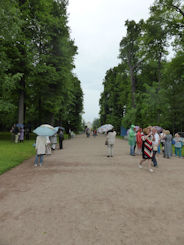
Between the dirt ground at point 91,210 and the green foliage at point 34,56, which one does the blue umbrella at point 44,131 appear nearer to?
the dirt ground at point 91,210

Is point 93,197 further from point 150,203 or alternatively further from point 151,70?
point 151,70

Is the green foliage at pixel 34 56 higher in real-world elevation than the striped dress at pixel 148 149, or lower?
higher

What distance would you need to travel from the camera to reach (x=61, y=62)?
23938 mm

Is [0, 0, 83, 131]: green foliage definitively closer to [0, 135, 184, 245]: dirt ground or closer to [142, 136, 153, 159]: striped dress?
[142, 136, 153, 159]: striped dress

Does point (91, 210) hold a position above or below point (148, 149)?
below

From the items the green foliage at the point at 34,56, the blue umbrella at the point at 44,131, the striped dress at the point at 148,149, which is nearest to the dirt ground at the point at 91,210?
the striped dress at the point at 148,149

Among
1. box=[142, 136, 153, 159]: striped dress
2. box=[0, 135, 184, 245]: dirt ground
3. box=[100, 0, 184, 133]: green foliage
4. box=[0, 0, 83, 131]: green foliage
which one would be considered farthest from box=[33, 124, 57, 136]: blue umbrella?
box=[100, 0, 184, 133]: green foliage

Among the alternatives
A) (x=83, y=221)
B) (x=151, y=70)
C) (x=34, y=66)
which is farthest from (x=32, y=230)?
(x=151, y=70)

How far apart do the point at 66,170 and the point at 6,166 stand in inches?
106

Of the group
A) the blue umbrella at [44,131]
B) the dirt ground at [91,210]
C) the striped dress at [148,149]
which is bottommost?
the dirt ground at [91,210]

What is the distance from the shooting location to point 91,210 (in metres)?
3.76

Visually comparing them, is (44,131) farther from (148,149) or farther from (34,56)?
(34,56)

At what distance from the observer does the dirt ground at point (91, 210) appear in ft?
9.25

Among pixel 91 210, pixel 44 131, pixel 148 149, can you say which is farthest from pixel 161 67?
pixel 91 210
